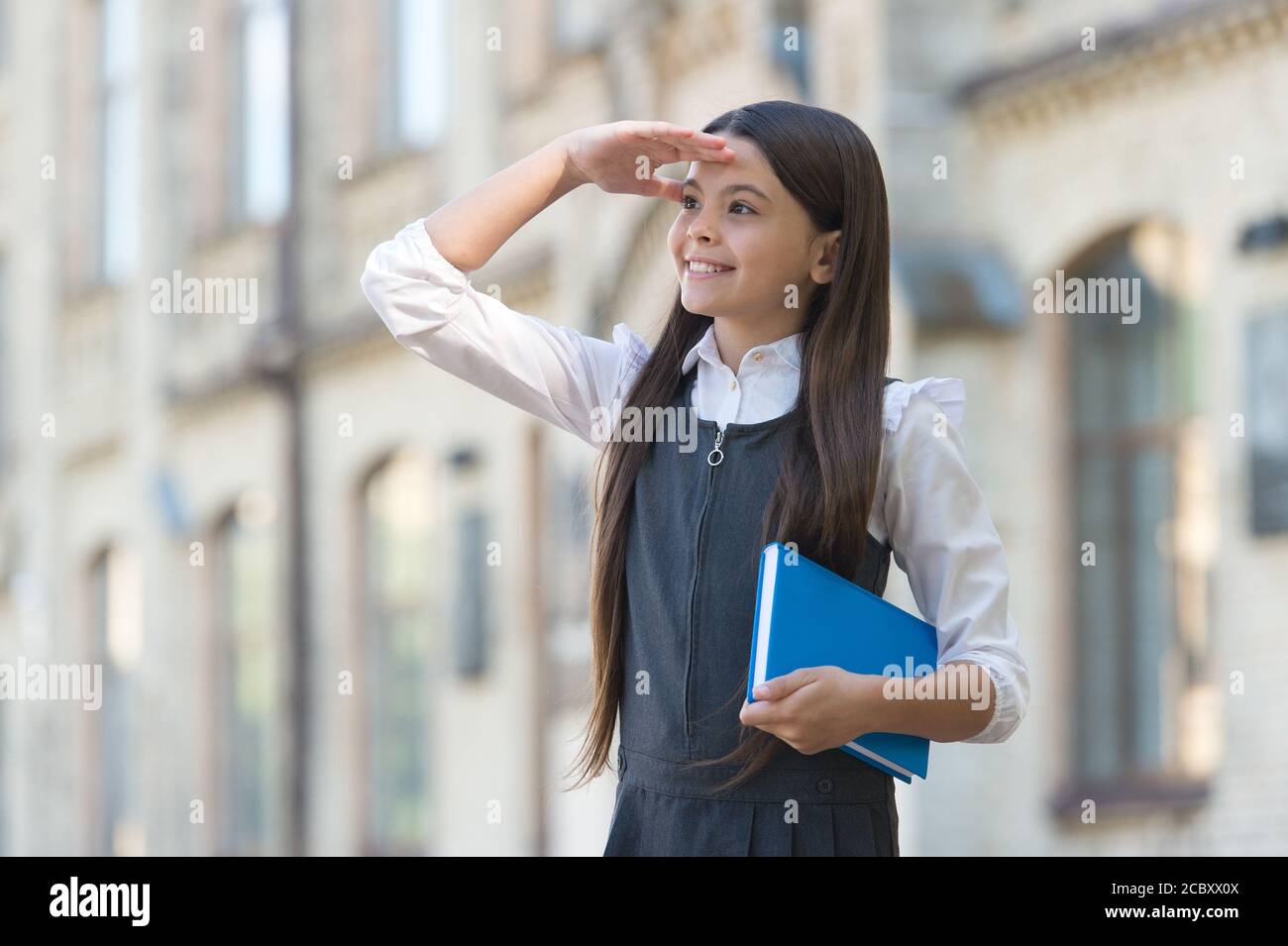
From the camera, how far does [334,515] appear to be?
1809cm

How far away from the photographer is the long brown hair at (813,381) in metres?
3.25

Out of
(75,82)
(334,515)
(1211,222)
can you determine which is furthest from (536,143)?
(75,82)

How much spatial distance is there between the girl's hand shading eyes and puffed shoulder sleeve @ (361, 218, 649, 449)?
0.23 metres

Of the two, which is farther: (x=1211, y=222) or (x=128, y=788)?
(x=128, y=788)

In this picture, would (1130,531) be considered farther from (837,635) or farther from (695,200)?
(837,635)

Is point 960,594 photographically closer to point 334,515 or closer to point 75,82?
point 334,515

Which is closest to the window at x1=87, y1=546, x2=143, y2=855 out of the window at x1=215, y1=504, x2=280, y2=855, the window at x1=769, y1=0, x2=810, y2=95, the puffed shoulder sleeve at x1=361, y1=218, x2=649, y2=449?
the window at x1=215, y1=504, x2=280, y2=855

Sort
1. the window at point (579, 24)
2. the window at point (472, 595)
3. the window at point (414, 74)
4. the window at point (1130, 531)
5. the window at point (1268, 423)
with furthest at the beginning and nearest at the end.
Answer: the window at point (414, 74)
the window at point (472, 595)
the window at point (579, 24)
the window at point (1130, 531)
the window at point (1268, 423)

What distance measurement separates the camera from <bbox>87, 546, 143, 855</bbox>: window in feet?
70.1

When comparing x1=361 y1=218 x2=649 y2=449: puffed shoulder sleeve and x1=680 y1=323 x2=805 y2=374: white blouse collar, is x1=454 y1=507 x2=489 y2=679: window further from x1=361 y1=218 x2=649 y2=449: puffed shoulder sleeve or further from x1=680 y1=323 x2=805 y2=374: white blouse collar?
x1=680 y1=323 x2=805 y2=374: white blouse collar

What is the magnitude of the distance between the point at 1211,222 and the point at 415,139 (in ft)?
28.2

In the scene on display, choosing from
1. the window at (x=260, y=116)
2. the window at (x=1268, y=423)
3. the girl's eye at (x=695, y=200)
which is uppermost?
the window at (x=260, y=116)

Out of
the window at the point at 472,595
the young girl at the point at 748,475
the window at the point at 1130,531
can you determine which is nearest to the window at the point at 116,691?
the window at the point at 472,595

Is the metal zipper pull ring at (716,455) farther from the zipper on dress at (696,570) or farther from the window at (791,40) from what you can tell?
the window at (791,40)
